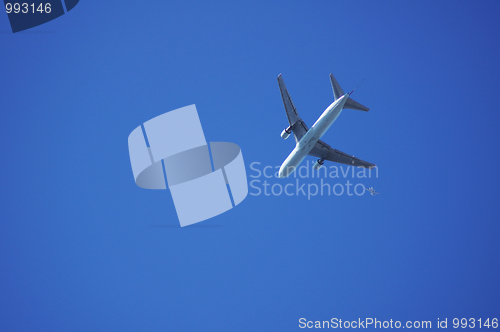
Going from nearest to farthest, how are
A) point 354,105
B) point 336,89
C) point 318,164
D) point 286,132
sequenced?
point 336,89 → point 354,105 → point 286,132 → point 318,164

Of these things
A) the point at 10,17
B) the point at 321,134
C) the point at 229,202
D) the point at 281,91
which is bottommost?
the point at 229,202

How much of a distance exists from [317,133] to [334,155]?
7329mm

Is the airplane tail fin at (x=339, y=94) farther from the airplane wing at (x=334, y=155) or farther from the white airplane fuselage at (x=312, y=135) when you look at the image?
the airplane wing at (x=334, y=155)

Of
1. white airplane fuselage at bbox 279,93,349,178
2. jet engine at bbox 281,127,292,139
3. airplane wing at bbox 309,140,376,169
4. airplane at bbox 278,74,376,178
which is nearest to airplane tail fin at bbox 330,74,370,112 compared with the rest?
airplane at bbox 278,74,376,178

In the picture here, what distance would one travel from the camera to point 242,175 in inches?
1267

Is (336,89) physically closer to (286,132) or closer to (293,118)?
(293,118)

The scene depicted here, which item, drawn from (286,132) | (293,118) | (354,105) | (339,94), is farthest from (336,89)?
(286,132)

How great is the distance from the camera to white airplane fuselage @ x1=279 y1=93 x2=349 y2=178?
107ft

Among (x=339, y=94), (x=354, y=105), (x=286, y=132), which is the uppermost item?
(x=339, y=94)

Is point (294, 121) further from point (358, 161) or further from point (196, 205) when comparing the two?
point (196, 205)

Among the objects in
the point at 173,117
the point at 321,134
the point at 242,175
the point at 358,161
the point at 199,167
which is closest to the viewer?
the point at 173,117

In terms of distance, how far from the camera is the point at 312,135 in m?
34.2

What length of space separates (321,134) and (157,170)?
50.0 ft

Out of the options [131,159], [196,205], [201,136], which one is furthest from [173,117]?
[196,205]
